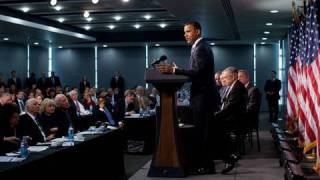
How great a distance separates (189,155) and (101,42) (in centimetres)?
1496

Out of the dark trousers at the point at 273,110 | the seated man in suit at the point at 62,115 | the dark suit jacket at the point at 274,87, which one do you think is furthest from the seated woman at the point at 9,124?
A: the dark suit jacket at the point at 274,87

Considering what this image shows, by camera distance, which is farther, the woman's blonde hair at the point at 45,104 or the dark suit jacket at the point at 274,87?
the dark suit jacket at the point at 274,87

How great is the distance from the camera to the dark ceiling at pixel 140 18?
436 inches

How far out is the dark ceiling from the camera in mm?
11086

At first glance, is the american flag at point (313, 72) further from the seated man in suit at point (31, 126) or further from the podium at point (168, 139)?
the seated man in suit at point (31, 126)

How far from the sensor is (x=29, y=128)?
6.11 m

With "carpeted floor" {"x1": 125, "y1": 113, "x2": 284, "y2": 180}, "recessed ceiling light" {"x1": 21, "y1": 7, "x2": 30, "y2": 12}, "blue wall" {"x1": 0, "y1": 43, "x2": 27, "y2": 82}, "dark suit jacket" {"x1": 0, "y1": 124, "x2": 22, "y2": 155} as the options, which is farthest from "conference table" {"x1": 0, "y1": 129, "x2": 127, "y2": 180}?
"blue wall" {"x1": 0, "y1": 43, "x2": 27, "y2": 82}

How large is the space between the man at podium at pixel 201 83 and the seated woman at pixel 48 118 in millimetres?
2374

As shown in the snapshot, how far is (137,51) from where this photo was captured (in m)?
23.2

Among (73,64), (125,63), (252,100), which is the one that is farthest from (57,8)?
(73,64)

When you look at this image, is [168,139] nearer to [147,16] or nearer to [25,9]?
[25,9]

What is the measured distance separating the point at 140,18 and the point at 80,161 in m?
11.0

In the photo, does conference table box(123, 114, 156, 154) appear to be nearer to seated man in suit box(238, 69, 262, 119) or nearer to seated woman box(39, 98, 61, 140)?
seated man in suit box(238, 69, 262, 119)

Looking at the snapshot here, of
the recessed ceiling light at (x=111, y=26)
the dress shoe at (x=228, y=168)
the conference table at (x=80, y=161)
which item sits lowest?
the dress shoe at (x=228, y=168)
